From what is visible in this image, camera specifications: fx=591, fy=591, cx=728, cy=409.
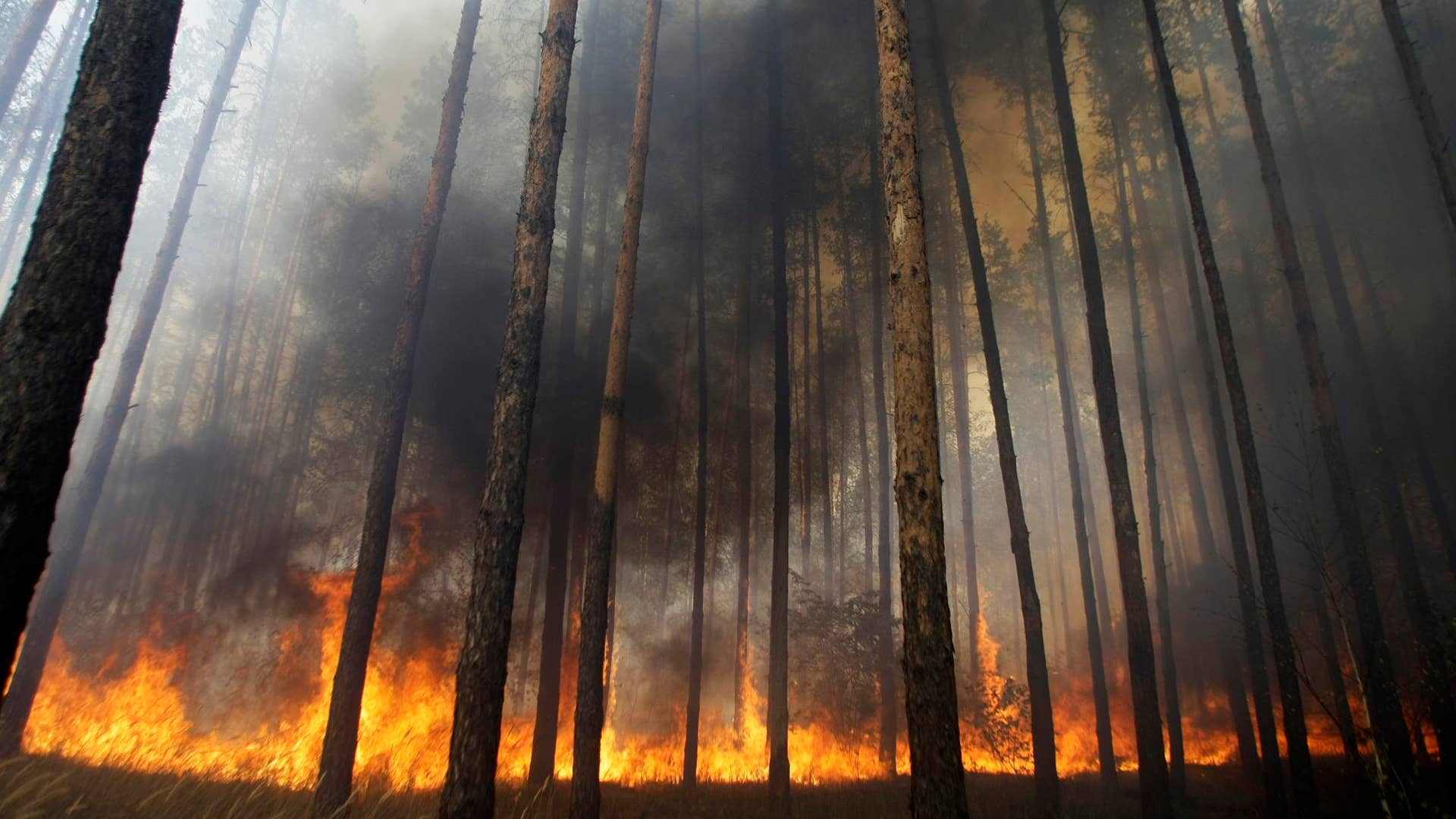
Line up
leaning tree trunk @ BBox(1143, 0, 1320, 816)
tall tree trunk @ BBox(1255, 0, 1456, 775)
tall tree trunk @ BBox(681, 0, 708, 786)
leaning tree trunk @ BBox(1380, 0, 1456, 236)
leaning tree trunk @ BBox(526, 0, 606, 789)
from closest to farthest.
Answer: leaning tree trunk @ BBox(1143, 0, 1320, 816), tall tree trunk @ BBox(1255, 0, 1456, 775), leaning tree trunk @ BBox(1380, 0, 1456, 236), leaning tree trunk @ BBox(526, 0, 606, 789), tall tree trunk @ BBox(681, 0, 708, 786)

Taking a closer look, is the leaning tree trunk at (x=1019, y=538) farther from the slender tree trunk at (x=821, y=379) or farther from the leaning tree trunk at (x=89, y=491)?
the leaning tree trunk at (x=89, y=491)

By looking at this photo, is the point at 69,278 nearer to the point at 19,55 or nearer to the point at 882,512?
the point at 882,512

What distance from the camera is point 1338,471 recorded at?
1088cm

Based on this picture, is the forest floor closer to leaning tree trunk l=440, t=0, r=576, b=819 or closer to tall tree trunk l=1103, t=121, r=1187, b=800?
leaning tree trunk l=440, t=0, r=576, b=819

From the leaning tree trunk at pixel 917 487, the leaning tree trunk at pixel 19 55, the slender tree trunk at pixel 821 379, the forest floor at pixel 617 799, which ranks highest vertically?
the leaning tree trunk at pixel 19 55

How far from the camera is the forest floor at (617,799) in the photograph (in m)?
6.49

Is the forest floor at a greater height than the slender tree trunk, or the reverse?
the slender tree trunk

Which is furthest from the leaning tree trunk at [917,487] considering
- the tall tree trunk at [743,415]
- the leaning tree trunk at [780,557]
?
the tall tree trunk at [743,415]

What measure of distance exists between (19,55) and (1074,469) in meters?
30.1

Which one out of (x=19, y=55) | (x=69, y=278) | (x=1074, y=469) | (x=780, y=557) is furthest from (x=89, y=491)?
(x=1074, y=469)

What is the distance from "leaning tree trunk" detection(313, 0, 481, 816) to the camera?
26.6ft

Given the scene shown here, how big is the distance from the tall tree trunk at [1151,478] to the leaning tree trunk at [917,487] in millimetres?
13106

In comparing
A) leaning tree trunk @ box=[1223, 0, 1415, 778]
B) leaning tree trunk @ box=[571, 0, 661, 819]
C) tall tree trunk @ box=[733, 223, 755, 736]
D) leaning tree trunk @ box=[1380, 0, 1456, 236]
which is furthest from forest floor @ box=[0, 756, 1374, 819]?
leaning tree trunk @ box=[1380, 0, 1456, 236]

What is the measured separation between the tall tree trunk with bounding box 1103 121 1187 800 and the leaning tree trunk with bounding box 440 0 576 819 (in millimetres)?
15301
